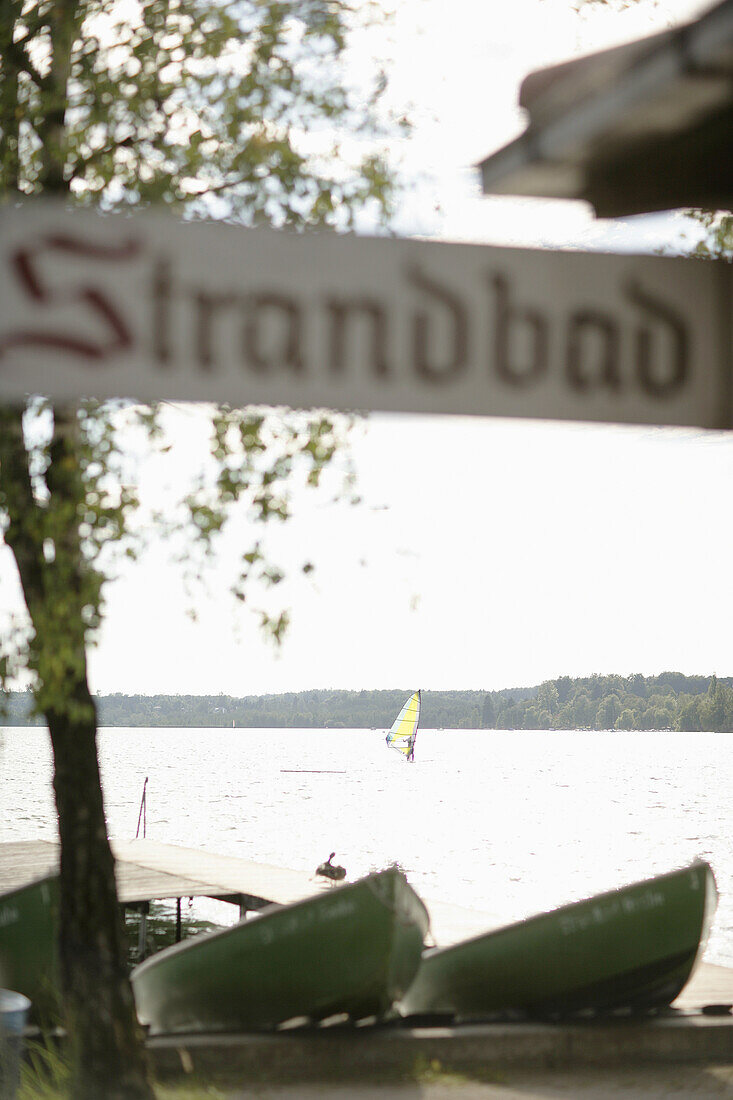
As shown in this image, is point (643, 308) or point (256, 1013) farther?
point (256, 1013)

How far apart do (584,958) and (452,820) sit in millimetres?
75333

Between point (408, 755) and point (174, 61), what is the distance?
73.9 m

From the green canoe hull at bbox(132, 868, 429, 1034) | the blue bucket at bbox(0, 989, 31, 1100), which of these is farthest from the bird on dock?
the blue bucket at bbox(0, 989, 31, 1100)

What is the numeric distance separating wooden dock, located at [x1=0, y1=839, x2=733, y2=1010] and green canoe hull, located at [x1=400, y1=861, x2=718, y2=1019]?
2.62ft

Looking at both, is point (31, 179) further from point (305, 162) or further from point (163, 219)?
point (163, 219)

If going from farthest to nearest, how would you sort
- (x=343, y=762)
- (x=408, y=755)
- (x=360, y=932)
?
(x=343, y=762) → (x=408, y=755) → (x=360, y=932)

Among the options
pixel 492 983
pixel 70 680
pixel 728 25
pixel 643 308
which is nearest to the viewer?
pixel 728 25

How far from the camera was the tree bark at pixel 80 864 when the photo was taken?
646 cm

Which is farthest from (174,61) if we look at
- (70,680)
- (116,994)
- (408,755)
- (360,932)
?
(408,755)

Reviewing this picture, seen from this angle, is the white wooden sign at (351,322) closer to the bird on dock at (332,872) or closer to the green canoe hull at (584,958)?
the green canoe hull at (584,958)

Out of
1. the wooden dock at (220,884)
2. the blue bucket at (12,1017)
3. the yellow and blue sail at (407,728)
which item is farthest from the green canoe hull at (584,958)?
the yellow and blue sail at (407,728)

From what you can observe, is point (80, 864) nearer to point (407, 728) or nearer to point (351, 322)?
point (351, 322)

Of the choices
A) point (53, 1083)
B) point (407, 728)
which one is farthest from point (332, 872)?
point (407, 728)

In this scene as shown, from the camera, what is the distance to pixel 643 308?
7.00ft
